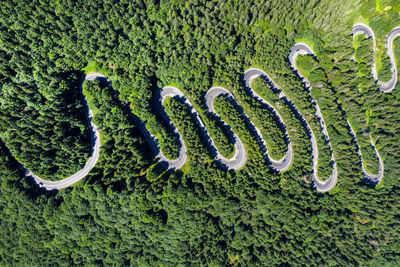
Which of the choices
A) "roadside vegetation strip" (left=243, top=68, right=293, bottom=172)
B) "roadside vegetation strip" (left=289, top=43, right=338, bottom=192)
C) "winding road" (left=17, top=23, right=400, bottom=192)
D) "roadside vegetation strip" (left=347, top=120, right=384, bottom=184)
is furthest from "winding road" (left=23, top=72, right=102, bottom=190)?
"roadside vegetation strip" (left=347, top=120, right=384, bottom=184)

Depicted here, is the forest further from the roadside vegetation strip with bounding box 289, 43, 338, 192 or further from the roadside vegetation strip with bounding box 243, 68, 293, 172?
the roadside vegetation strip with bounding box 289, 43, 338, 192

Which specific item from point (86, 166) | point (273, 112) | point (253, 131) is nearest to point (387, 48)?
point (273, 112)

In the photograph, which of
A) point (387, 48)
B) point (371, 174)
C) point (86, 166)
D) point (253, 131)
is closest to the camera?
point (86, 166)

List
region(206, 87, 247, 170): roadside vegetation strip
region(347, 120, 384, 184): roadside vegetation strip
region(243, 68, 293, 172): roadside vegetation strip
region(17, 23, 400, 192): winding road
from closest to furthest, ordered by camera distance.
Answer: region(17, 23, 400, 192): winding road < region(206, 87, 247, 170): roadside vegetation strip < region(243, 68, 293, 172): roadside vegetation strip < region(347, 120, 384, 184): roadside vegetation strip

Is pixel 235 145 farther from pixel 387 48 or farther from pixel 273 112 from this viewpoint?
pixel 387 48

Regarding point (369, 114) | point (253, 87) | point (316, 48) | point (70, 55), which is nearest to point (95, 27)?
point (70, 55)

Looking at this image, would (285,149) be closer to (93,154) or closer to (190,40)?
(190,40)
